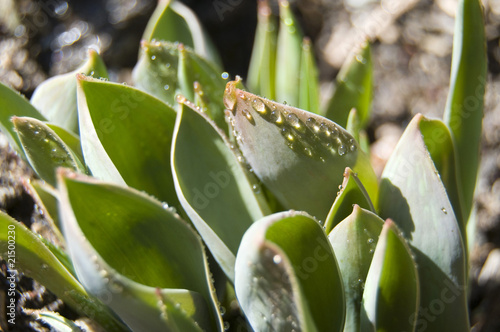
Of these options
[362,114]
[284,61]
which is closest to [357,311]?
[362,114]

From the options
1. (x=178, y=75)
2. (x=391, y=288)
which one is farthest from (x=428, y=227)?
(x=178, y=75)

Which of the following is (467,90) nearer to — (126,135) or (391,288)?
(391,288)

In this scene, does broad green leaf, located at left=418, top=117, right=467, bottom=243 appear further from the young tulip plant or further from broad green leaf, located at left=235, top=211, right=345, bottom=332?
broad green leaf, located at left=235, top=211, right=345, bottom=332

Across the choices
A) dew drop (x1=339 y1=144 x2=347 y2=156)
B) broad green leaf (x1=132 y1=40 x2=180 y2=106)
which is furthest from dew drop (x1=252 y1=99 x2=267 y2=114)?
broad green leaf (x1=132 y1=40 x2=180 y2=106)

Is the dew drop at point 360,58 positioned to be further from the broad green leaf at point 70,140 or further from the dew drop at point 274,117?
the broad green leaf at point 70,140

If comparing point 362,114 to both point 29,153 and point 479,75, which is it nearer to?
point 479,75

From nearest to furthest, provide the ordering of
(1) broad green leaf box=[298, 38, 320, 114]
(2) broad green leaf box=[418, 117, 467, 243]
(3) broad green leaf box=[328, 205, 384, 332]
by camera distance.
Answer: (3) broad green leaf box=[328, 205, 384, 332]
(2) broad green leaf box=[418, 117, 467, 243]
(1) broad green leaf box=[298, 38, 320, 114]
